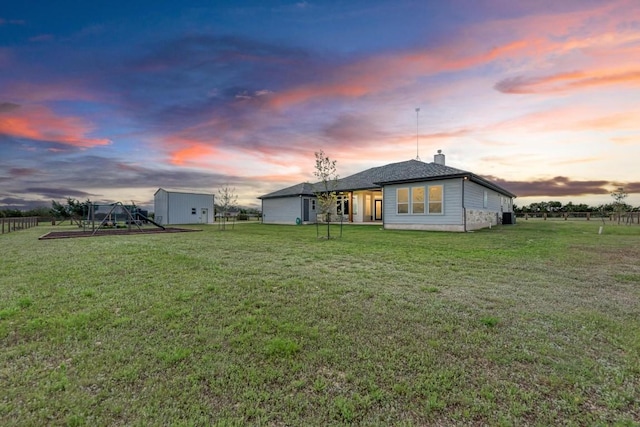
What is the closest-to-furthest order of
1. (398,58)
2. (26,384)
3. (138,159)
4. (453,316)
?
(26,384) < (453,316) < (398,58) < (138,159)

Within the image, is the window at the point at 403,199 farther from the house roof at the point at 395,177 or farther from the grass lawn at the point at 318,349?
the grass lawn at the point at 318,349

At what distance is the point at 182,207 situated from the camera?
103ft

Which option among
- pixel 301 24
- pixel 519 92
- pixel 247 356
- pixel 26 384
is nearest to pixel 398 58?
pixel 301 24

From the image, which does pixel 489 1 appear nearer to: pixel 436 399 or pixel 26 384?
pixel 436 399

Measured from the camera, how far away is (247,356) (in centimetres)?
260

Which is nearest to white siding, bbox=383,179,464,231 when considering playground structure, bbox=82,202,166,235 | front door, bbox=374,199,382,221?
front door, bbox=374,199,382,221

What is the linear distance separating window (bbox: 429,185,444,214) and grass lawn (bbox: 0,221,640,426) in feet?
34.7

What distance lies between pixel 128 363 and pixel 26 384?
67 cm

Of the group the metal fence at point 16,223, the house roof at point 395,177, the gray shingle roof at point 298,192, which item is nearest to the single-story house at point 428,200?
the house roof at point 395,177

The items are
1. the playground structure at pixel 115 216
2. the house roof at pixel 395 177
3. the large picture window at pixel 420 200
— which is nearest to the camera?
the house roof at pixel 395 177

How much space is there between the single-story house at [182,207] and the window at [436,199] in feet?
86.2

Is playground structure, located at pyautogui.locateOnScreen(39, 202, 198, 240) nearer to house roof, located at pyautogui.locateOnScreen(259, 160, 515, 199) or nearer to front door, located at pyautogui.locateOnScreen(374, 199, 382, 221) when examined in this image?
house roof, located at pyautogui.locateOnScreen(259, 160, 515, 199)

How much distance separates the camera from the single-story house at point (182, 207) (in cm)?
3028

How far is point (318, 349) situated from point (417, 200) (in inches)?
612
